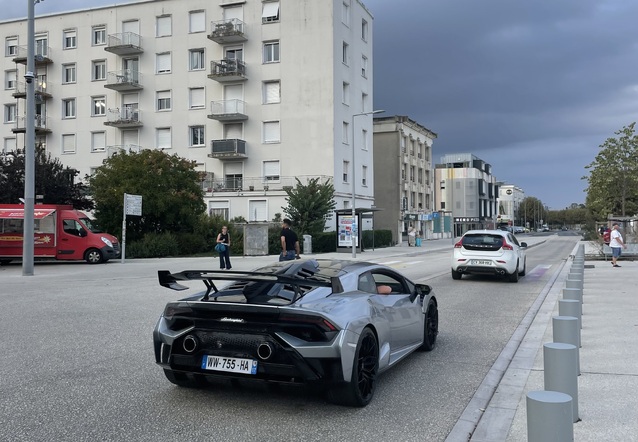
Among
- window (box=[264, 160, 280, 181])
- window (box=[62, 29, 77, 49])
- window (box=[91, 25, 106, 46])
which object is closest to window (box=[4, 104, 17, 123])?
window (box=[62, 29, 77, 49])

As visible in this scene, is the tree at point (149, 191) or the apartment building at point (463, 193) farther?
the apartment building at point (463, 193)

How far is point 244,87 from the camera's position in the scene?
44781 millimetres

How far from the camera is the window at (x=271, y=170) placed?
44.1m

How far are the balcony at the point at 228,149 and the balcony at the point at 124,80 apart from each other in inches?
343

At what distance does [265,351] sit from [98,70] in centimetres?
4978

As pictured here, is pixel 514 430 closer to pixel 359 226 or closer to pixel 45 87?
pixel 359 226

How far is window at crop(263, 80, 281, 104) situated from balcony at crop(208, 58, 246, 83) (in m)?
1.91

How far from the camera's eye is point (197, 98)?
46.0m

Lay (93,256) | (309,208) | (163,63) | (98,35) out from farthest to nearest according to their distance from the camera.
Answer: (98,35), (163,63), (309,208), (93,256)

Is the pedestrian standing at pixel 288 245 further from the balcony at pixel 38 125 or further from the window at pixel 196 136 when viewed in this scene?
the balcony at pixel 38 125

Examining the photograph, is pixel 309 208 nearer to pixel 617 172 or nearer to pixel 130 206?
pixel 130 206

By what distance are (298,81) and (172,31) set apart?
1167cm

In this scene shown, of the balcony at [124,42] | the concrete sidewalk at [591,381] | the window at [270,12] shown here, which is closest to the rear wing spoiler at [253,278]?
the concrete sidewalk at [591,381]

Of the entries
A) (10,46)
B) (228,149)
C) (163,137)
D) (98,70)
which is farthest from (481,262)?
(10,46)
